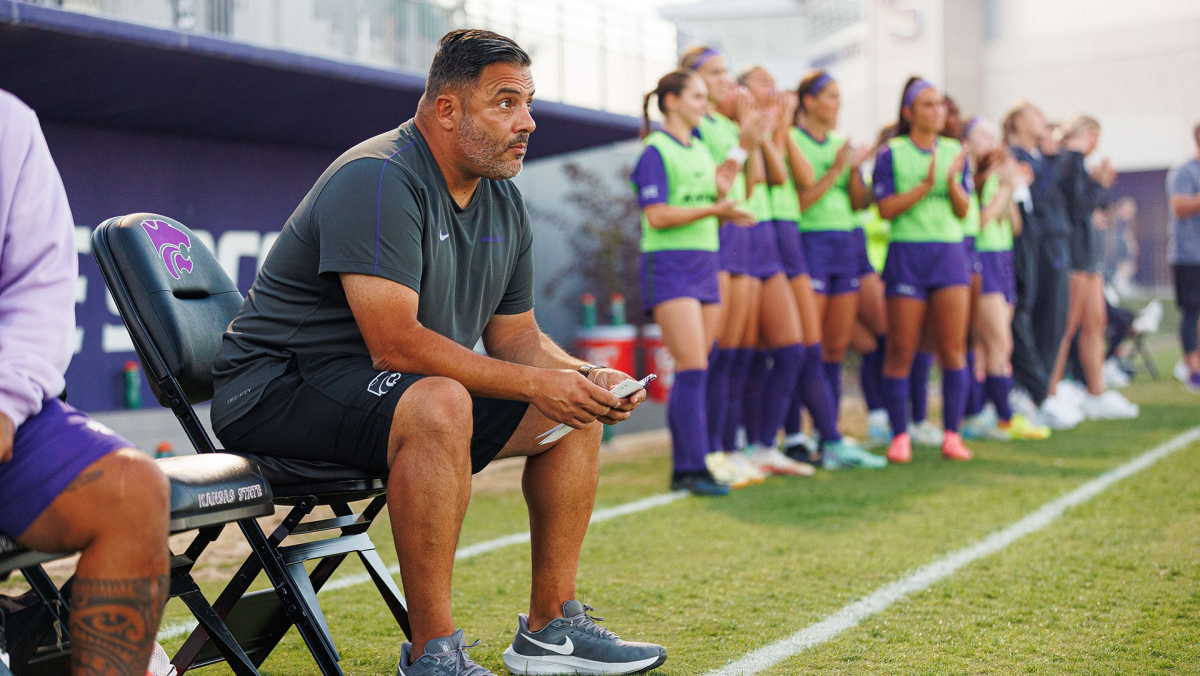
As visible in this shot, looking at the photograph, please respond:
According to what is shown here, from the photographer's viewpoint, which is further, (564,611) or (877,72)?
(877,72)

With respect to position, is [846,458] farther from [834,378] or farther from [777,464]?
[834,378]

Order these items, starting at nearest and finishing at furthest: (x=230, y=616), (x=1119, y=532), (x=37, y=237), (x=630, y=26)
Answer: (x=37, y=237), (x=230, y=616), (x=1119, y=532), (x=630, y=26)

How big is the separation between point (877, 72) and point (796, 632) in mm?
42405

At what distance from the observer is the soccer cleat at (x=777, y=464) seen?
6.53 m

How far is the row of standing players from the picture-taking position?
589 cm

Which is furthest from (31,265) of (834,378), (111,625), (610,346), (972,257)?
(610,346)

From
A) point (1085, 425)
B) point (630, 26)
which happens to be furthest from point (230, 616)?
point (630, 26)

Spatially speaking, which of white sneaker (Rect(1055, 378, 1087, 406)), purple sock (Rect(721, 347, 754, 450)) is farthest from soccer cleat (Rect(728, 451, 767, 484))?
white sneaker (Rect(1055, 378, 1087, 406))

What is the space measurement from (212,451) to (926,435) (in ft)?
19.9

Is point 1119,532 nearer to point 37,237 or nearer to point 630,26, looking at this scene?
point 37,237

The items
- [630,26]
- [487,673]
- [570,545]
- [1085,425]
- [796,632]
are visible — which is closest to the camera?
[487,673]

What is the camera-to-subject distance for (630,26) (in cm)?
1243

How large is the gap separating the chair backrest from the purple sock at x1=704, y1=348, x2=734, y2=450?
153 inches

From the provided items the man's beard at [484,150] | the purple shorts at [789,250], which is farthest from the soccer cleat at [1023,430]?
the man's beard at [484,150]
